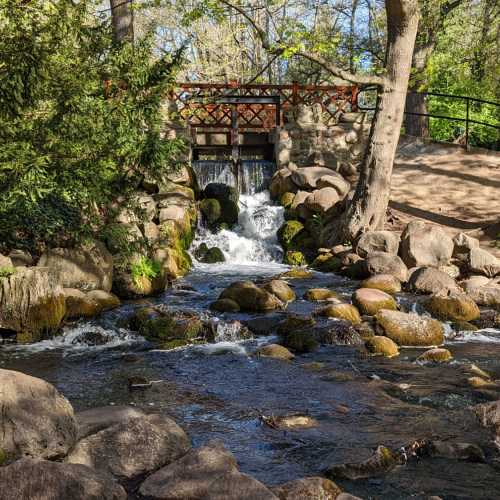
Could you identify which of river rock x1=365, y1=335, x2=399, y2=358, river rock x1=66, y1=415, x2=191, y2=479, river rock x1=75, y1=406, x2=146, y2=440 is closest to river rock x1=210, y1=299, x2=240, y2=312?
river rock x1=365, y1=335, x2=399, y2=358

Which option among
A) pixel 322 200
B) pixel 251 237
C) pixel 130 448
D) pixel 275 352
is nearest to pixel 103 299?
pixel 275 352

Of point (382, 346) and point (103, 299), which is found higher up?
point (103, 299)

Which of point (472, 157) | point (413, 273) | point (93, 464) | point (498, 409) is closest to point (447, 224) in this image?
point (413, 273)

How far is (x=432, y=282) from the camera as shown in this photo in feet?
37.8

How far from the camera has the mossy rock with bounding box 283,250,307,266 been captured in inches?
582

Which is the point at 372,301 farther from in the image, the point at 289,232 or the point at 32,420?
the point at 32,420

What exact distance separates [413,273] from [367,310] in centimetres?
214

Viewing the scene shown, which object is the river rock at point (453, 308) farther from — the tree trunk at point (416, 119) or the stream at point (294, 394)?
the tree trunk at point (416, 119)

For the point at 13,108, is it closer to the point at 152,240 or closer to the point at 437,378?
the point at 152,240

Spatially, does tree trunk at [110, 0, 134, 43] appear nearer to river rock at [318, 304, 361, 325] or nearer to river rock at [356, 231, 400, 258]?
river rock at [356, 231, 400, 258]

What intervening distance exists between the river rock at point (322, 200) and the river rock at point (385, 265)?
2901 millimetres

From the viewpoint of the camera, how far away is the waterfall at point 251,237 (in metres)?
15.6

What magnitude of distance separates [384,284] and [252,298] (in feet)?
8.37

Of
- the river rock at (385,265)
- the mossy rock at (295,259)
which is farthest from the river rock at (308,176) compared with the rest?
the river rock at (385,265)
